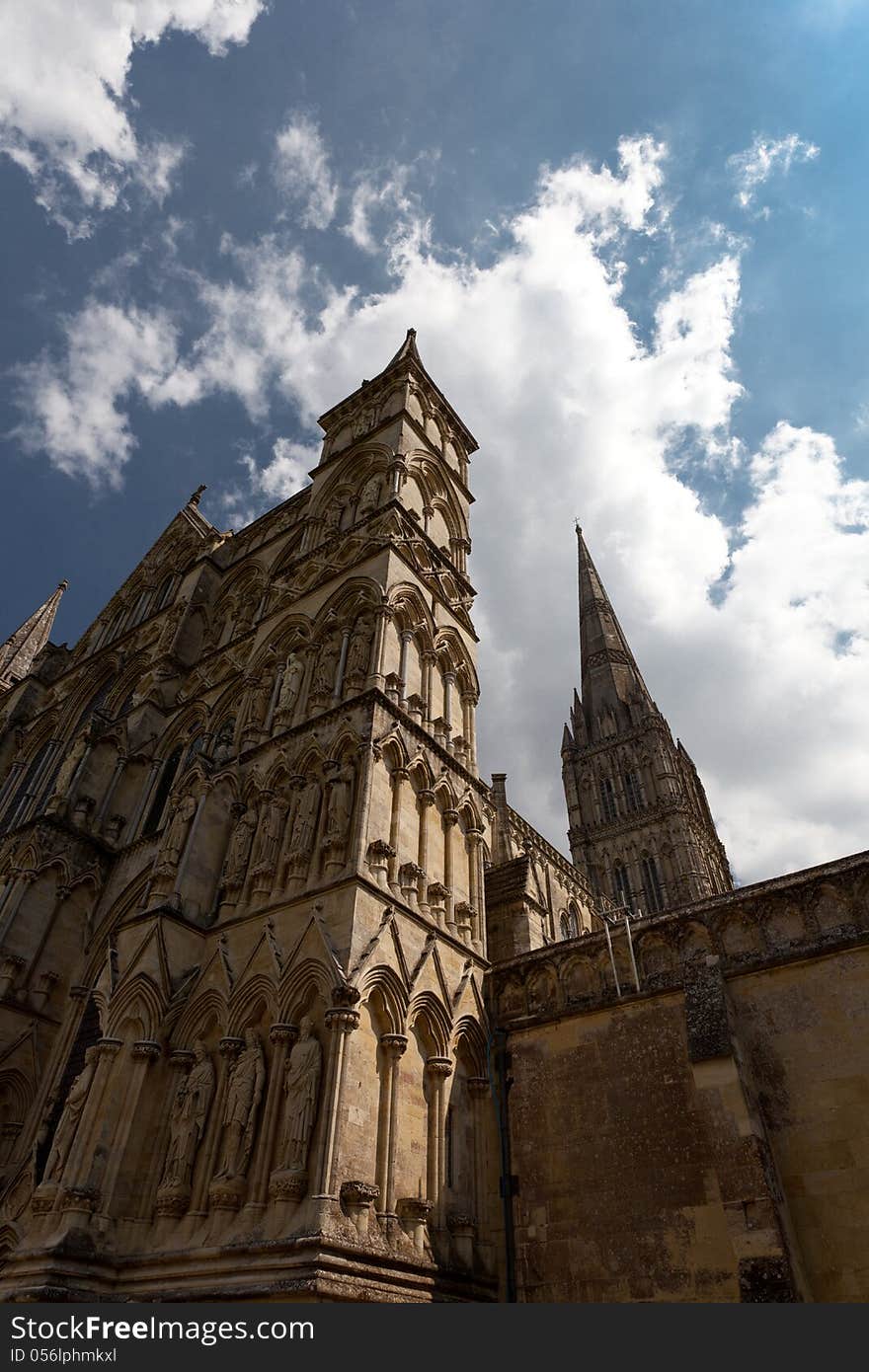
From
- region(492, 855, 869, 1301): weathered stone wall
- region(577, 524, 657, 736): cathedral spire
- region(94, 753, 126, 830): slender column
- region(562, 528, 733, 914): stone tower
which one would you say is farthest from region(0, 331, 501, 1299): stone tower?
Answer: region(577, 524, 657, 736): cathedral spire

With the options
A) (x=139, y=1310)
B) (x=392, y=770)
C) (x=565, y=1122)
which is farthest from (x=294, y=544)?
(x=139, y=1310)

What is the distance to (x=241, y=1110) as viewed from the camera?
9.20 metres

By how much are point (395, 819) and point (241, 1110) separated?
14.9 feet

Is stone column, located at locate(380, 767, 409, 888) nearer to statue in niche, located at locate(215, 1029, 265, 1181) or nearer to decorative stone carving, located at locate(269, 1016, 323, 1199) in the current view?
decorative stone carving, located at locate(269, 1016, 323, 1199)

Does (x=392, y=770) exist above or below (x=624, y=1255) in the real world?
above

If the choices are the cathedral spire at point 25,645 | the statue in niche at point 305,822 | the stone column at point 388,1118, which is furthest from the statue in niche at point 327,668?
the cathedral spire at point 25,645

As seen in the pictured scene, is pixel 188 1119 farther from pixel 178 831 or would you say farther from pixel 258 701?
pixel 258 701

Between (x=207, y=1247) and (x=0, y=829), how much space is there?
609 inches

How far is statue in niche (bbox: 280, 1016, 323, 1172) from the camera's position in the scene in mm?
8477

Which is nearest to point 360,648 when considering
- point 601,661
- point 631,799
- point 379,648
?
point 379,648

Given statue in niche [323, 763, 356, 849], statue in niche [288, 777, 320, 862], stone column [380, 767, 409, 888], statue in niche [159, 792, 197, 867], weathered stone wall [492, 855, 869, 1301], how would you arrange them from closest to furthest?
weathered stone wall [492, 855, 869, 1301], statue in niche [323, 763, 356, 849], stone column [380, 767, 409, 888], statue in niche [288, 777, 320, 862], statue in niche [159, 792, 197, 867]

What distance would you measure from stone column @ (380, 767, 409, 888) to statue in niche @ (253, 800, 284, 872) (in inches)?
72.8

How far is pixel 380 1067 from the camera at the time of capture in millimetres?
9539

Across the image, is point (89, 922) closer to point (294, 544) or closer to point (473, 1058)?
point (473, 1058)
